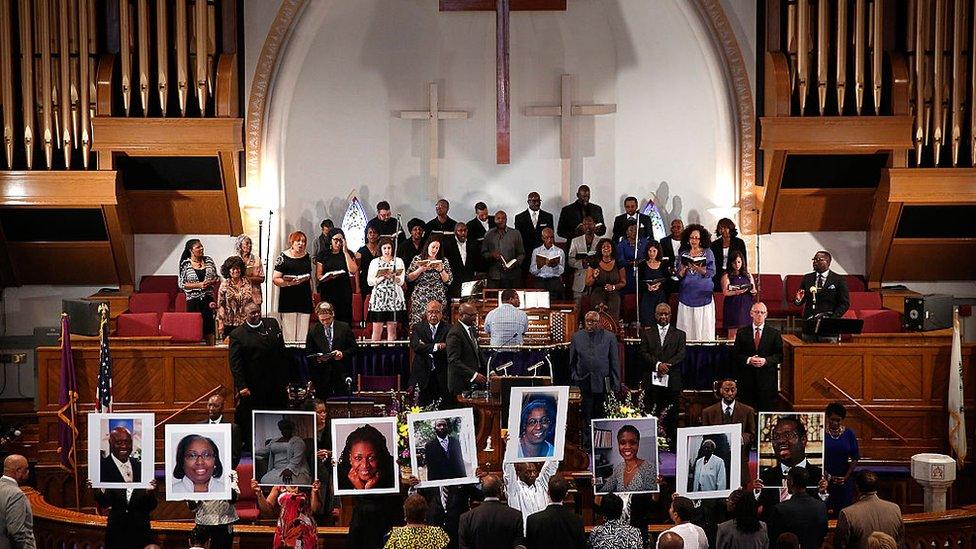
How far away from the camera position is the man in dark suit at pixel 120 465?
10438 mm

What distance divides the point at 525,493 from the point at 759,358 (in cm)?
372

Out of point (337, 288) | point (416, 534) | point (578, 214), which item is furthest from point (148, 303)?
point (416, 534)

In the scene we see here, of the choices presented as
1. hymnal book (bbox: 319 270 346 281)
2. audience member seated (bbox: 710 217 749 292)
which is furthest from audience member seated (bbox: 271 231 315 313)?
audience member seated (bbox: 710 217 749 292)

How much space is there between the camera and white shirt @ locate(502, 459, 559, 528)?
10484 millimetres

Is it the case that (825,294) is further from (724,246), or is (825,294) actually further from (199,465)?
(199,465)

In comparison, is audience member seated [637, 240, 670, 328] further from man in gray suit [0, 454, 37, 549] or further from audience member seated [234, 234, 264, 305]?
man in gray suit [0, 454, 37, 549]

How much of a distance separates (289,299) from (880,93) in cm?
698

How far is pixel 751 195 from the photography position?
17.5 metres

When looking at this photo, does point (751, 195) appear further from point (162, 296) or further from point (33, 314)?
point (33, 314)

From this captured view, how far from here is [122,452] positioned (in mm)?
10484

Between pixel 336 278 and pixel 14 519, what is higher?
pixel 336 278

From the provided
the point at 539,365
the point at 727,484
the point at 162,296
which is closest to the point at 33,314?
the point at 162,296

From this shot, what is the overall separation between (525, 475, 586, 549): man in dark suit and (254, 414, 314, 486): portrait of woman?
6.50 ft

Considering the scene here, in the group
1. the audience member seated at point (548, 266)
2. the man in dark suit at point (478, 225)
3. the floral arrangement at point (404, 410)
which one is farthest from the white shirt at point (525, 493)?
the man in dark suit at point (478, 225)
